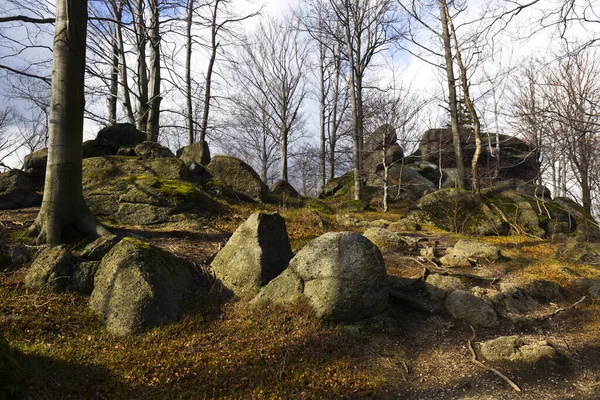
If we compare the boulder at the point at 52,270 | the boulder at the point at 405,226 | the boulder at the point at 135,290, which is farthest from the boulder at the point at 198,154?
the boulder at the point at 135,290

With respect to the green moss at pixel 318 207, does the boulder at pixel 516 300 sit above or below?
below

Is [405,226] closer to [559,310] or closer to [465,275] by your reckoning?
[465,275]

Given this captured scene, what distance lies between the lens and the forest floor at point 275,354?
3713 mm

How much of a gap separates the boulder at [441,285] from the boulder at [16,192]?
9.33 m

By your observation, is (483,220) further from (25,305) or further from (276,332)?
(25,305)

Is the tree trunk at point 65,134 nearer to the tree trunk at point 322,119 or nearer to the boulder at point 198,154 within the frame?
the boulder at point 198,154

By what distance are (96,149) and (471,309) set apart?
12.2 m

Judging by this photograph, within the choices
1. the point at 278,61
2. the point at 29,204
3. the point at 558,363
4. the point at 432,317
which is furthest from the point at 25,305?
the point at 278,61

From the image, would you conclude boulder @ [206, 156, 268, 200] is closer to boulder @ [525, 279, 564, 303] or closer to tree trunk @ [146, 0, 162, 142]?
tree trunk @ [146, 0, 162, 142]

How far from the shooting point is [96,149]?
475 inches

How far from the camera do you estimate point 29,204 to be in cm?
859

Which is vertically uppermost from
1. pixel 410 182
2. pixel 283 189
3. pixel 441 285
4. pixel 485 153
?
pixel 485 153

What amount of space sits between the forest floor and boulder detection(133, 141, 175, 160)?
21.9ft

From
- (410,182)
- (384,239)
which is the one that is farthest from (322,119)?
(384,239)
